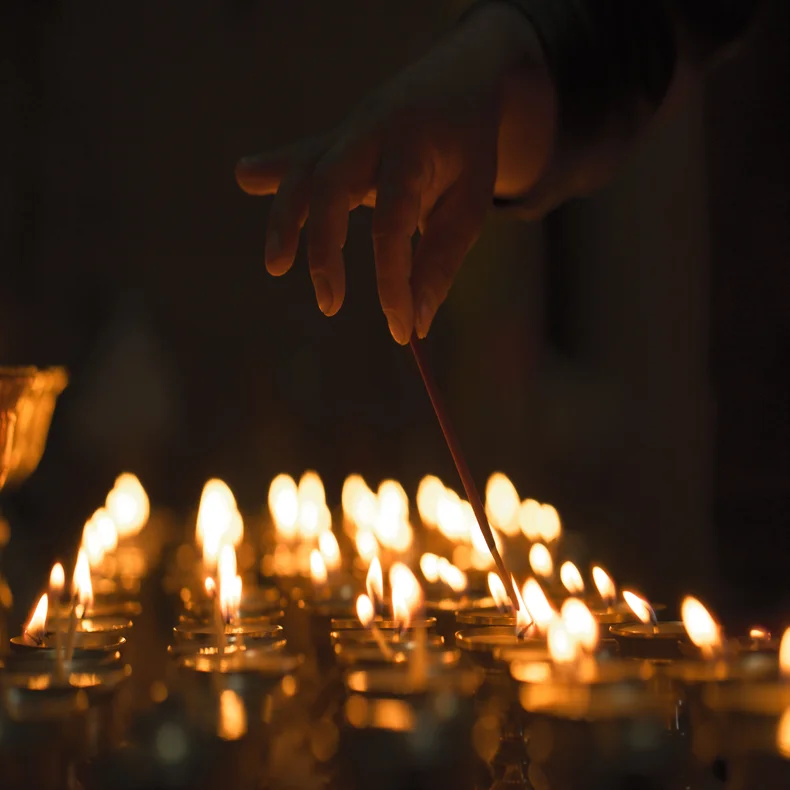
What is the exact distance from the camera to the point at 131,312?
281 centimetres

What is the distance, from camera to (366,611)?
2.68ft

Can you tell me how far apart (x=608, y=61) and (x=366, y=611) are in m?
0.67

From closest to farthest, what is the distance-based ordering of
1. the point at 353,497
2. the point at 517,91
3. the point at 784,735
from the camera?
the point at 784,735 < the point at 517,91 < the point at 353,497

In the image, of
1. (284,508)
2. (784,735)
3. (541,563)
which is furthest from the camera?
(284,508)

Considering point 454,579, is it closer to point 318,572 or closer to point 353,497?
point 318,572

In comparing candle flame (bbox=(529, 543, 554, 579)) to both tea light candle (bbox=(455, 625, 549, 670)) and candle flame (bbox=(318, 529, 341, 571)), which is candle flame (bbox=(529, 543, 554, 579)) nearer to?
candle flame (bbox=(318, 529, 341, 571))

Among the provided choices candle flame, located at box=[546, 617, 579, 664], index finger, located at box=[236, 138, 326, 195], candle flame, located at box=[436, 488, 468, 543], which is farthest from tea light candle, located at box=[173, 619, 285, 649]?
candle flame, located at box=[436, 488, 468, 543]

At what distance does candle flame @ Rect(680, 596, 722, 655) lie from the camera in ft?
2.23

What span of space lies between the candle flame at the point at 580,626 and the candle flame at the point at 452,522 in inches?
30.2

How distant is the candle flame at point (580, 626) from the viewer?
66cm

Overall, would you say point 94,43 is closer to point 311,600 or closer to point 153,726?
point 311,600

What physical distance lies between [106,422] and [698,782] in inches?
96.6

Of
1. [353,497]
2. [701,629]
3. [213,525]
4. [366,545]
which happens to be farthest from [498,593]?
[353,497]

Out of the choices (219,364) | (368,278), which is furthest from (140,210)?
(368,278)
